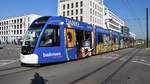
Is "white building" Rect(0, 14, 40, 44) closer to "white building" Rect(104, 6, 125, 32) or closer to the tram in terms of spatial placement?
"white building" Rect(104, 6, 125, 32)

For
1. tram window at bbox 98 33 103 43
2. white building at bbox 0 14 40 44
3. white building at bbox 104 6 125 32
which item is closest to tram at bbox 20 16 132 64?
tram window at bbox 98 33 103 43

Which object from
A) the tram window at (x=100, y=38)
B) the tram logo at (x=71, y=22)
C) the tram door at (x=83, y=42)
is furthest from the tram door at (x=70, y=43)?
the tram window at (x=100, y=38)

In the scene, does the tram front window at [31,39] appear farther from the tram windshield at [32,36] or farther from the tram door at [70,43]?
the tram door at [70,43]

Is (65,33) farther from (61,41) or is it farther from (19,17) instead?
(19,17)

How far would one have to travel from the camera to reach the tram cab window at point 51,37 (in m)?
14.1

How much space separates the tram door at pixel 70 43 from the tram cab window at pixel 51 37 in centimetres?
123

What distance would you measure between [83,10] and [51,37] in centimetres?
8173

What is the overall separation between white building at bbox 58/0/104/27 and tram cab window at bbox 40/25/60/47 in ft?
257

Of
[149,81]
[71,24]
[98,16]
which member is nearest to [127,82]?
[149,81]

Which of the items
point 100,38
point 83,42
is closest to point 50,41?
point 83,42

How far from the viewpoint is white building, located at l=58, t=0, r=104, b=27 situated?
311ft

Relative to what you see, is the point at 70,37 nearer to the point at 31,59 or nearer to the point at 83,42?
the point at 83,42

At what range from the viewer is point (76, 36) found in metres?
18.2

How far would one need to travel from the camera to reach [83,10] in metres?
95.4
